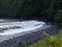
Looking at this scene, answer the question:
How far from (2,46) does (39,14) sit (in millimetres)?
26803

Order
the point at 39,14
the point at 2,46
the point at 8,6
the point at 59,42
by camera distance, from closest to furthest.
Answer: the point at 59,42, the point at 2,46, the point at 39,14, the point at 8,6

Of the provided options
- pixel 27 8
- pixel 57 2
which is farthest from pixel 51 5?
pixel 27 8

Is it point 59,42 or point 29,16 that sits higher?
point 59,42

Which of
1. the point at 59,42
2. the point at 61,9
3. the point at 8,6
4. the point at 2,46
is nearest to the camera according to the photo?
the point at 59,42

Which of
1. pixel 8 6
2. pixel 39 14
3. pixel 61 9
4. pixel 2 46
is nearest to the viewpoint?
pixel 2 46

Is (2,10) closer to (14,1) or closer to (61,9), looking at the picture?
(14,1)

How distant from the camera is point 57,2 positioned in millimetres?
36062

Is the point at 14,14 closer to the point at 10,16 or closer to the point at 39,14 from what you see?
the point at 10,16

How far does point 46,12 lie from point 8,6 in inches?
468

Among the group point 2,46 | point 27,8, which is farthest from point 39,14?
point 2,46

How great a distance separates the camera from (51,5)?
37.9 m

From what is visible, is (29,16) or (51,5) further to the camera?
(29,16)

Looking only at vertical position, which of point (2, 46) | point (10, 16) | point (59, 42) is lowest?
point (10, 16)

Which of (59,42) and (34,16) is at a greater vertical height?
(59,42)
